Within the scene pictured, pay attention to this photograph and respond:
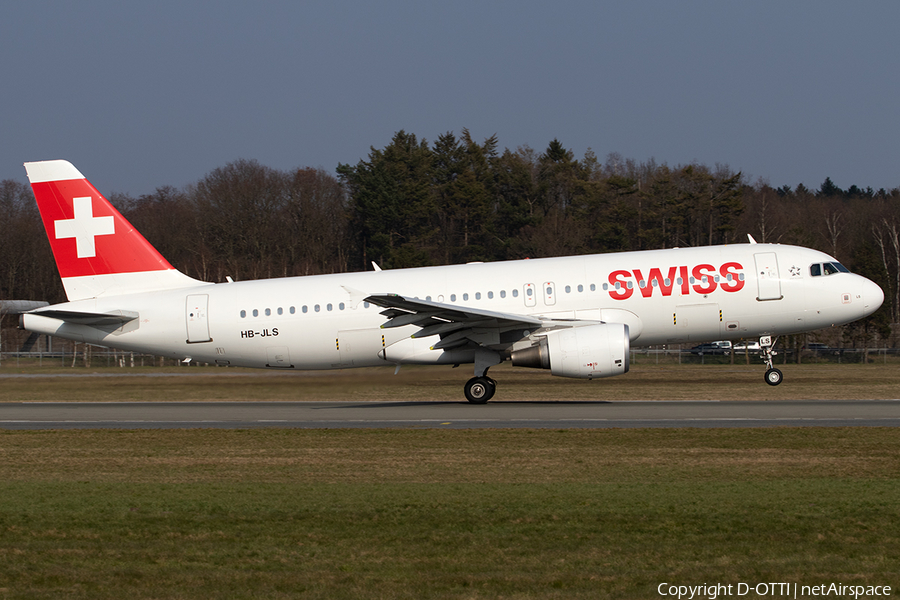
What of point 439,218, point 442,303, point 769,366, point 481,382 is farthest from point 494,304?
point 439,218

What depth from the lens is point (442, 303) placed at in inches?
957

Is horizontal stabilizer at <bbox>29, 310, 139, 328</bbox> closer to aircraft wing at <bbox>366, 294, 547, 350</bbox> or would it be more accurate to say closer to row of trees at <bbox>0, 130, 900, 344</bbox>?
aircraft wing at <bbox>366, 294, 547, 350</bbox>

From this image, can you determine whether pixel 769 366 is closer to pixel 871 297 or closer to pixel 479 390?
pixel 871 297

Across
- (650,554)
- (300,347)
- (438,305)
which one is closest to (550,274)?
(438,305)

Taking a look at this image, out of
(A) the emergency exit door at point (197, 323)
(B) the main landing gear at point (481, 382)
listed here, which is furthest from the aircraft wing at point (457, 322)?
(A) the emergency exit door at point (197, 323)

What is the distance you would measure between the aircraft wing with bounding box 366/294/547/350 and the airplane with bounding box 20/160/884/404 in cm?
5

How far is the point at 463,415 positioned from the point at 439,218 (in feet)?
223

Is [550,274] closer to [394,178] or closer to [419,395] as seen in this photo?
[419,395]

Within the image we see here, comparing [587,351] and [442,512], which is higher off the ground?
[587,351]

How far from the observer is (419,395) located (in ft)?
100

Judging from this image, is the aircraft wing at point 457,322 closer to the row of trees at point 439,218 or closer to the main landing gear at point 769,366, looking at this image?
the main landing gear at point 769,366

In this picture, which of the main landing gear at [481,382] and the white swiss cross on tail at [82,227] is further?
the white swiss cross on tail at [82,227]

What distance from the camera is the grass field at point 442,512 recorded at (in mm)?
7418

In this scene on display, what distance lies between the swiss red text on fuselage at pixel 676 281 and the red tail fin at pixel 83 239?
521 inches
